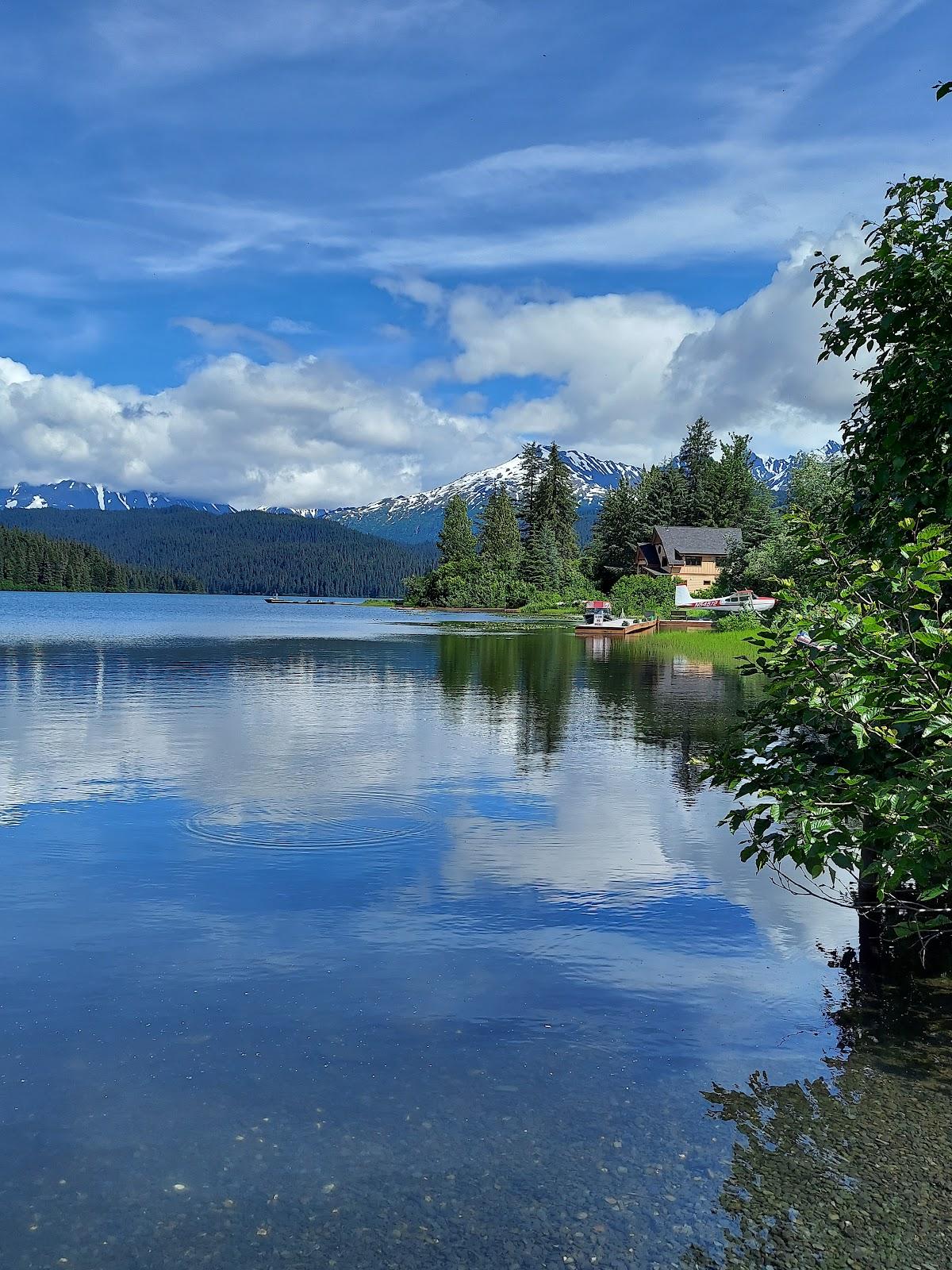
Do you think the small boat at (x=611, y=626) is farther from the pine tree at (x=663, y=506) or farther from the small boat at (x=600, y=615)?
the pine tree at (x=663, y=506)

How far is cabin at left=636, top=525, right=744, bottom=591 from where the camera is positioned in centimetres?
13025

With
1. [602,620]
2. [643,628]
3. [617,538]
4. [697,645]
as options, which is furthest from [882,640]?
[617,538]

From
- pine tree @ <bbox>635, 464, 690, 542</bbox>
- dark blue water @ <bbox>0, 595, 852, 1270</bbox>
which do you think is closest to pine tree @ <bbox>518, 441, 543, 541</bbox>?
pine tree @ <bbox>635, 464, 690, 542</bbox>

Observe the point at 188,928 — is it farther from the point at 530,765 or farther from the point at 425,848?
the point at 530,765

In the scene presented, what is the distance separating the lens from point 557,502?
529ft

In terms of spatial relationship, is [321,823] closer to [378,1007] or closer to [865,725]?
[378,1007]

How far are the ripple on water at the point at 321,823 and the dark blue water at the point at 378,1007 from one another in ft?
0.32

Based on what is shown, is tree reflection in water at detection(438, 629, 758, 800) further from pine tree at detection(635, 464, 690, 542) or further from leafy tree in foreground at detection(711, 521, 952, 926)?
pine tree at detection(635, 464, 690, 542)

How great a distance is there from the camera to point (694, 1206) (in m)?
6.11

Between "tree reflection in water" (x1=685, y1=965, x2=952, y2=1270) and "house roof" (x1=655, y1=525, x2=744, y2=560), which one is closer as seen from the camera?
"tree reflection in water" (x1=685, y1=965, x2=952, y2=1270)

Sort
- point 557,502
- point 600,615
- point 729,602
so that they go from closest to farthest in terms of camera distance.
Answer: point 600,615
point 729,602
point 557,502

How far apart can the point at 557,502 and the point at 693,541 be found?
3396 centimetres

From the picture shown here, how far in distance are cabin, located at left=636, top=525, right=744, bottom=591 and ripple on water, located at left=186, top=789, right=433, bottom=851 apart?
4477 inches

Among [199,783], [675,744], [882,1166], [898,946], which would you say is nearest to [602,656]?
[675,744]
